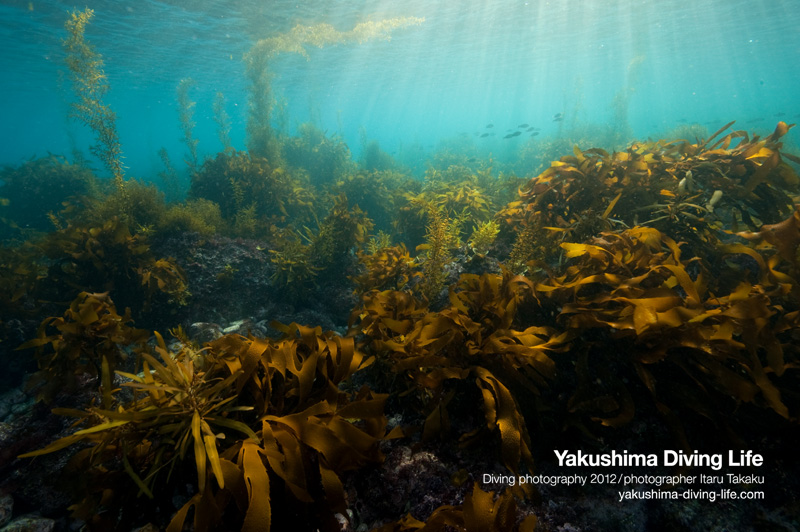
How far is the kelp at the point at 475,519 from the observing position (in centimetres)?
119

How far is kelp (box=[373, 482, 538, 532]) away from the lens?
1.19 m

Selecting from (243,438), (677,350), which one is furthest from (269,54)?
(677,350)

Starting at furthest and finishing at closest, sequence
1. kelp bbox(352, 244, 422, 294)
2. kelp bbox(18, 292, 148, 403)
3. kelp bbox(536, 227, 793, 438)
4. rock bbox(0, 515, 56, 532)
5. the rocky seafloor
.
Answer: kelp bbox(352, 244, 422, 294)
kelp bbox(18, 292, 148, 403)
rock bbox(0, 515, 56, 532)
kelp bbox(536, 227, 793, 438)
the rocky seafloor

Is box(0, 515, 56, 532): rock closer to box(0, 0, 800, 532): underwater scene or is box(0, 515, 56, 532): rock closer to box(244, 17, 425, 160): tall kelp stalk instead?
box(0, 0, 800, 532): underwater scene

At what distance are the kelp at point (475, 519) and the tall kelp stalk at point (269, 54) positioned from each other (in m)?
13.0

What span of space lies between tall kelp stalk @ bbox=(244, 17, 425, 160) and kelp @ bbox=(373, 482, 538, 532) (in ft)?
42.8

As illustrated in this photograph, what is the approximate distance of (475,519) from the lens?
1.21m

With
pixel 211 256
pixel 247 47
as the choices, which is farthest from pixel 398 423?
pixel 247 47

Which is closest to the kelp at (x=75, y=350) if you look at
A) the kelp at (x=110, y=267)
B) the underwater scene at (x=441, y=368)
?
the underwater scene at (x=441, y=368)

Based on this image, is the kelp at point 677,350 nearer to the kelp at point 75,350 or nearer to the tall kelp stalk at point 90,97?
the kelp at point 75,350

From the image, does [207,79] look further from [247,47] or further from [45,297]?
[45,297]

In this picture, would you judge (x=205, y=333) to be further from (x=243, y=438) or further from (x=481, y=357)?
(x=481, y=357)

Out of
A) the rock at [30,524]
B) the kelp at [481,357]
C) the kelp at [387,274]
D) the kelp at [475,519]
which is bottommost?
the rock at [30,524]


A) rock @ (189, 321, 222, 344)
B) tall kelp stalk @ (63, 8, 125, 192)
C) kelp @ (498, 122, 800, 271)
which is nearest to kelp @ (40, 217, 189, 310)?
rock @ (189, 321, 222, 344)
